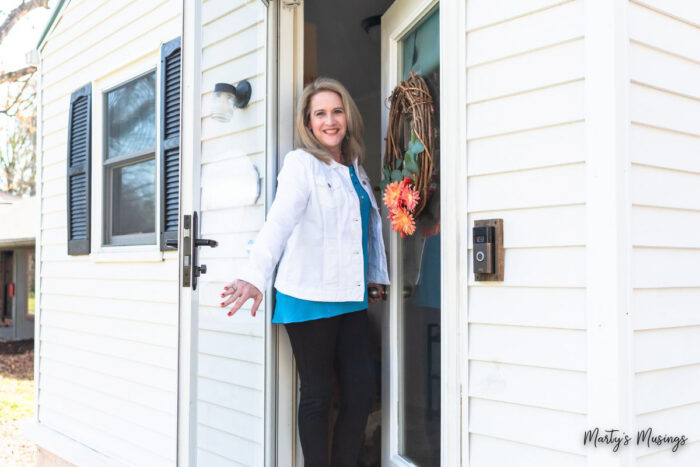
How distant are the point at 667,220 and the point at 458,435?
922 mm

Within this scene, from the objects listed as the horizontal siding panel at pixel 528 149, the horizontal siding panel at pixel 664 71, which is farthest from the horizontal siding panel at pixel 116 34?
the horizontal siding panel at pixel 664 71

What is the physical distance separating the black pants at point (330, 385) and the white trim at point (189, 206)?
1.26ft

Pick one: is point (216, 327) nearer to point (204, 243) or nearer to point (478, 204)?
point (204, 243)

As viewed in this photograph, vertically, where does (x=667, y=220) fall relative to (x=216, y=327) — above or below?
above

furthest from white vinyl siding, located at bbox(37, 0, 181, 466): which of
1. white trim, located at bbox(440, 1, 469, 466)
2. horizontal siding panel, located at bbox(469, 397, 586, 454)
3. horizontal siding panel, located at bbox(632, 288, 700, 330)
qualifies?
horizontal siding panel, located at bbox(632, 288, 700, 330)

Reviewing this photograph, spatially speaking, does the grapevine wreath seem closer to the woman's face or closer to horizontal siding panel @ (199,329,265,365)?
the woman's face

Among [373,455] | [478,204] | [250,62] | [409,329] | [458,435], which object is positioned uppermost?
[250,62]

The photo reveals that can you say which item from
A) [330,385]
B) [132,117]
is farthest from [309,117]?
[132,117]

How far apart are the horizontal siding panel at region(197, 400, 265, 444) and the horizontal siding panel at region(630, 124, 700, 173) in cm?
160

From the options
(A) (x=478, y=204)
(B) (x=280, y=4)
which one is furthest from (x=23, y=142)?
(A) (x=478, y=204)

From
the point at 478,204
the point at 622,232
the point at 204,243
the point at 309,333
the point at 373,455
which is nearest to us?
the point at 622,232

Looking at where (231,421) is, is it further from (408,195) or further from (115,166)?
(115,166)

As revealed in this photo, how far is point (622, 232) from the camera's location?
5.22ft

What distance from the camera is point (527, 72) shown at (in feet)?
5.84
